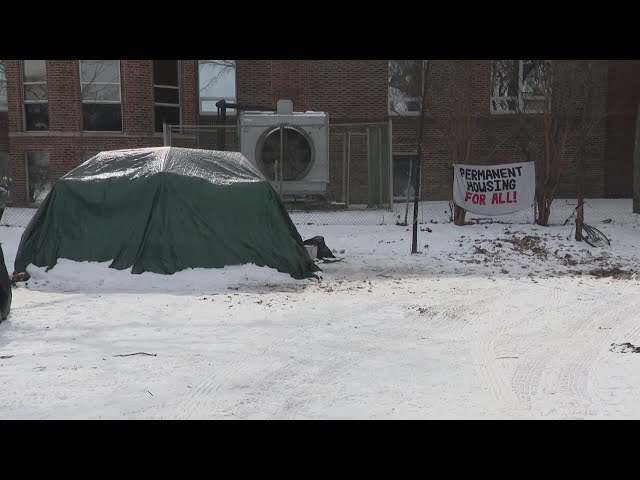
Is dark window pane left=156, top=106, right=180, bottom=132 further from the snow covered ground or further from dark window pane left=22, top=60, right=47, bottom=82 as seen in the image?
the snow covered ground

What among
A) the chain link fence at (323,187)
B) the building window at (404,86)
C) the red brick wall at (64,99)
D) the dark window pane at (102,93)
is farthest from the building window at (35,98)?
the building window at (404,86)

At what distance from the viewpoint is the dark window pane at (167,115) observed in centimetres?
1984

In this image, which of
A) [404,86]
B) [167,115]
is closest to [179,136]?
[167,115]

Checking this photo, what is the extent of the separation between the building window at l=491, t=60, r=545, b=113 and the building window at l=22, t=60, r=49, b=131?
1378 centimetres

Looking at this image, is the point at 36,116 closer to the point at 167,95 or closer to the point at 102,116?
the point at 102,116

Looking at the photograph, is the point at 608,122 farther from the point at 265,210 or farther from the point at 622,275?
the point at 265,210

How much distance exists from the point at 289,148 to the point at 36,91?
851cm

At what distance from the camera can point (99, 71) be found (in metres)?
19.0

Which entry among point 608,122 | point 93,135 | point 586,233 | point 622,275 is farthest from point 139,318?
point 608,122

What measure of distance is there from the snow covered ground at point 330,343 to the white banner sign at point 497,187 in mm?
2666

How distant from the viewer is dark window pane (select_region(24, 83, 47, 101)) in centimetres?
1939

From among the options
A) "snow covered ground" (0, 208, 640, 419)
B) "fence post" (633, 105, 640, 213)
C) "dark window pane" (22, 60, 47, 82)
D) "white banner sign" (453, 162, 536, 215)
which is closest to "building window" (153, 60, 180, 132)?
"dark window pane" (22, 60, 47, 82)

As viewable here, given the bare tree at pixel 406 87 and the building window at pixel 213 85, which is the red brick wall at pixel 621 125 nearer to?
the bare tree at pixel 406 87

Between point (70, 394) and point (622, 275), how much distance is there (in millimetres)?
8712
